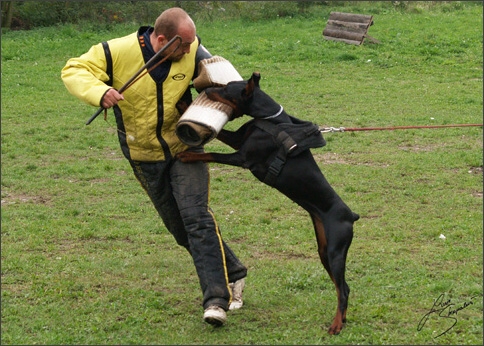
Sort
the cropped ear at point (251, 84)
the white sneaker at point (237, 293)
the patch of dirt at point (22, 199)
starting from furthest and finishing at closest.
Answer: the patch of dirt at point (22, 199) < the white sneaker at point (237, 293) < the cropped ear at point (251, 84)

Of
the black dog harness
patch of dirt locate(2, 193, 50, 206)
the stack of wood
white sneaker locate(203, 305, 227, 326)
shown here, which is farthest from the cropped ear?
the stack of wood

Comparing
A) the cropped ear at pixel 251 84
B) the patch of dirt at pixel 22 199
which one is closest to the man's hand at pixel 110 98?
the cropped ear at pixel 251 84

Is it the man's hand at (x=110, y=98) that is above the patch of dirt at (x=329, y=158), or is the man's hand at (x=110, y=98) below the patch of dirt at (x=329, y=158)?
above

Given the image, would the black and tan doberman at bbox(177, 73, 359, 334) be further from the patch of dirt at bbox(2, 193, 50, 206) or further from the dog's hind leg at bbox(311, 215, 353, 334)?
the patch of dirt at bbox(2, 193, 50, 206)

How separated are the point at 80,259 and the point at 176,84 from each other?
2.05 metres

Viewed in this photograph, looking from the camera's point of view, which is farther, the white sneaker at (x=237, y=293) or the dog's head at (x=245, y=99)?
the white sneaker at (x=237, y=293)

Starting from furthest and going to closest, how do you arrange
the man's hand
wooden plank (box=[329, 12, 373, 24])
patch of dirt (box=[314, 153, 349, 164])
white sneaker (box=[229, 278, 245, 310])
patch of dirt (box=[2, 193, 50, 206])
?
wooden plank (box=[329, 12, 373, 24]) < patch of dirt (box=[314, 153, 349, 164]) < patch of dirt (box=[2, 193, 50, 206]) < white sneaker (box=[229, 278, 245, 310]) < the man's hand

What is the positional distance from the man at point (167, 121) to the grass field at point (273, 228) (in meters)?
0.36

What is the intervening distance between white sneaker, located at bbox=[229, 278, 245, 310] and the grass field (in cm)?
6

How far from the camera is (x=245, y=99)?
4969mm

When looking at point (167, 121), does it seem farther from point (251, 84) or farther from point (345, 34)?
point (345, 34)

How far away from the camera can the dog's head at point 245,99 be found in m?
4.97

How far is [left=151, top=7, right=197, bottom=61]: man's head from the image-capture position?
5000mm

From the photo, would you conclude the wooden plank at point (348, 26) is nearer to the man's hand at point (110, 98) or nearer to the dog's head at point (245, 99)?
the dog's head at point (245, 99)
